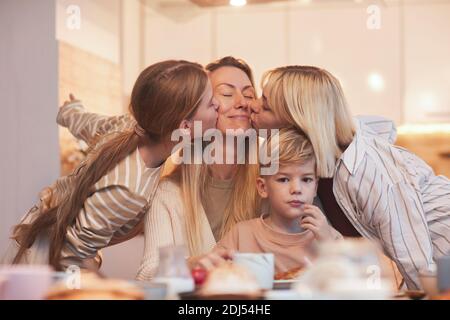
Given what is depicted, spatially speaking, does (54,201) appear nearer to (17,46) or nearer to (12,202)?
(12,202)

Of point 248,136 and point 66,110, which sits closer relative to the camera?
point 248,136

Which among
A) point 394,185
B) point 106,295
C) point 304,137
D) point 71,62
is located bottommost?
point 106,295

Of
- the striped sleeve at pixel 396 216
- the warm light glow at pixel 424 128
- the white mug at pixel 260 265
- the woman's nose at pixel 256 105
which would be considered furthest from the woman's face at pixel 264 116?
the white mug at pixel 260 265

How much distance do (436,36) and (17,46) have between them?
1.27 meters

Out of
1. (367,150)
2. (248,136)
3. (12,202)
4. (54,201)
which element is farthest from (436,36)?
(12,202)

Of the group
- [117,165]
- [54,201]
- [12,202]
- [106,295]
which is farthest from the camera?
[12,202]

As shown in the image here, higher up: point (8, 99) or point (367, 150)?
point (8, 99)

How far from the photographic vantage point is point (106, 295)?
1.21 meters

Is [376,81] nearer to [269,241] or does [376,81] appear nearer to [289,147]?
[289,147]

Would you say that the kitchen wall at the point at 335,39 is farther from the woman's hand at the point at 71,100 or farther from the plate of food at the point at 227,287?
the plate of food at the point at 227,287

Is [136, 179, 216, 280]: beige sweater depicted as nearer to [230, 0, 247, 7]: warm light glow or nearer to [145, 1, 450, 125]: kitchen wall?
[145, 1, 450, 125]: kitchen wall

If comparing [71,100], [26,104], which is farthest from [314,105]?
[26,104]

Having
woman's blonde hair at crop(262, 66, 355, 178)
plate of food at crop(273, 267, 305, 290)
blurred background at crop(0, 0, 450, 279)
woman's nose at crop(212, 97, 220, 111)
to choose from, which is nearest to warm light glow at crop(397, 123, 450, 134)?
blurred background at crop(0, 0, 450, 279)

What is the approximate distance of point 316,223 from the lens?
1952 mm
